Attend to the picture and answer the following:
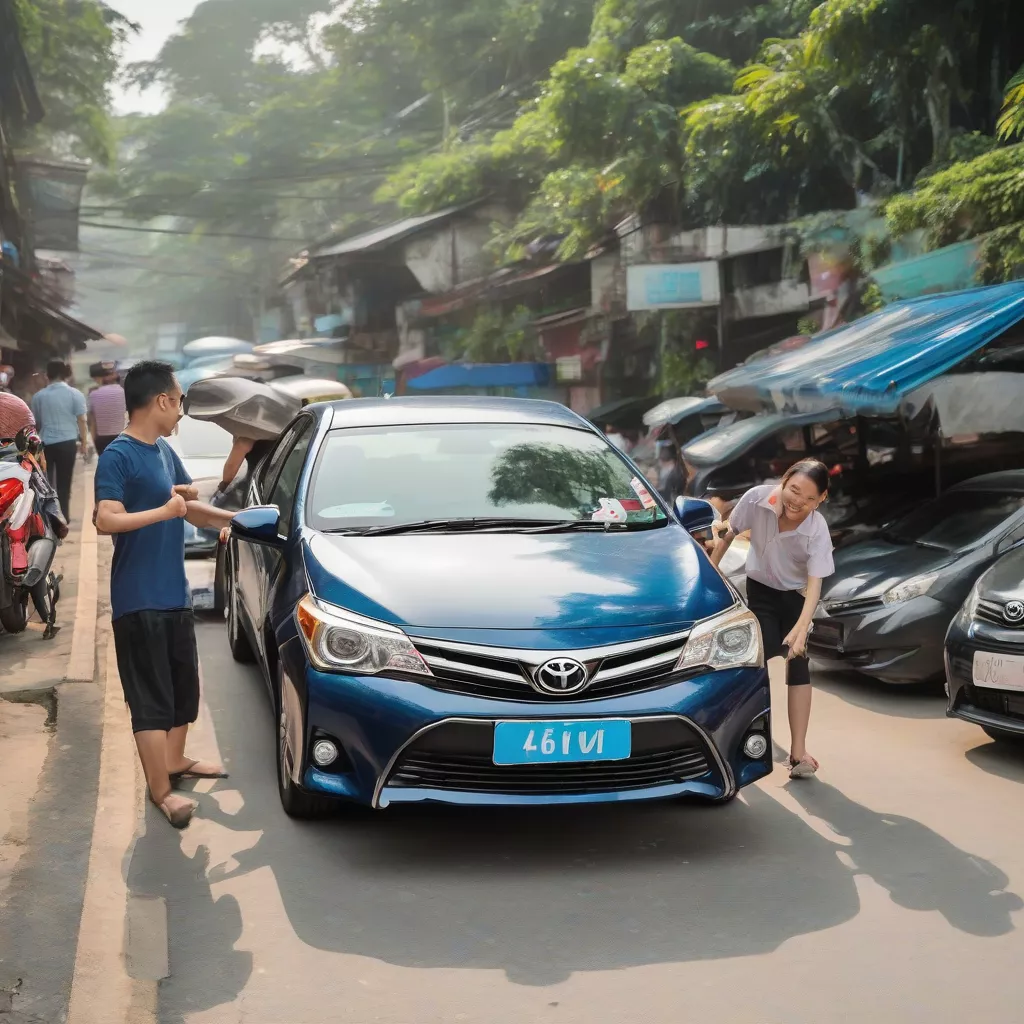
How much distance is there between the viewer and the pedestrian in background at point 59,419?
42.6 ft

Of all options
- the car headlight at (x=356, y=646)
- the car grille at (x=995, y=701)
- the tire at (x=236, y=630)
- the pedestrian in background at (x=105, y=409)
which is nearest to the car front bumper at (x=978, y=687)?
the car grille at (x=995, y=701)

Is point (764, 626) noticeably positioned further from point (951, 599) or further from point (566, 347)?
point (566, 347)

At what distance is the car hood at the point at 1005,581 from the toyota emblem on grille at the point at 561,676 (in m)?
2.63

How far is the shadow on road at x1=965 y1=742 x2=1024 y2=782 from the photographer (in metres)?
6.08

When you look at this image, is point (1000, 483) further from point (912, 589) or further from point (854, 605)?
point (854, 605)

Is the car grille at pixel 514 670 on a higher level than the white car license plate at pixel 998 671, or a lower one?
higher

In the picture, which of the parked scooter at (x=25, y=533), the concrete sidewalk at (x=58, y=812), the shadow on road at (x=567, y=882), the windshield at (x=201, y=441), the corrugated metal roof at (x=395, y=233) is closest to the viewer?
the concrete sidewalk at (x=58, y=812)

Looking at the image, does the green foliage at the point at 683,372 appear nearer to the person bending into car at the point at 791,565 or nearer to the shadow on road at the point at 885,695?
the shadow on road at the point at 885,695

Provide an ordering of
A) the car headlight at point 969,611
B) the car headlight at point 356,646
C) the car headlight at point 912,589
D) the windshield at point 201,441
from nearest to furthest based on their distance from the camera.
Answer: the car headlight at point 356,646 < the car headlight at point 969,611 < the car headlight at point 912,589 < the windshield at point 201,441

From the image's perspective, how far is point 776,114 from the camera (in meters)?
18.9

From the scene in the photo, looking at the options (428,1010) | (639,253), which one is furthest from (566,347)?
(428,1010)

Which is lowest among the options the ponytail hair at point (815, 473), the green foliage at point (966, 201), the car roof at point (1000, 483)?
the car roof at point (1000, 483)

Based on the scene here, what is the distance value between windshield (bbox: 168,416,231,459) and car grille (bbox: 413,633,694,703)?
32.7ft

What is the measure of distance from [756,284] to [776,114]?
2.59m
